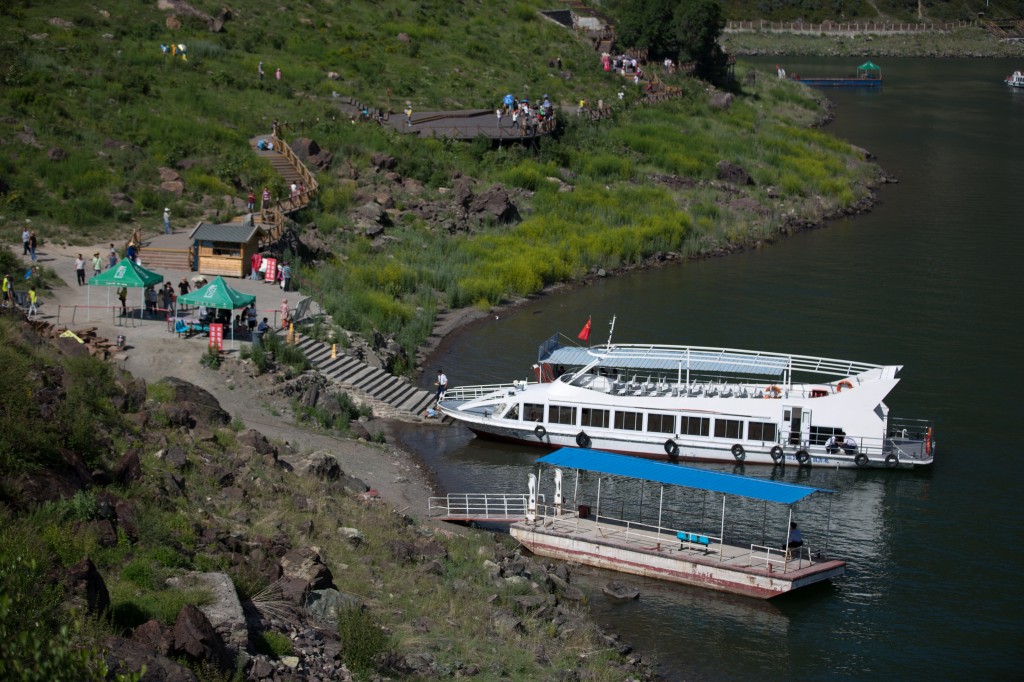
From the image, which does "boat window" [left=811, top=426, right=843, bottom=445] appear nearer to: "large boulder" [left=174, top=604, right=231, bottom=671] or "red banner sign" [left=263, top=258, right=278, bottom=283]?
"red banner sign" [left=263, top=258, right=278, bottom=283]

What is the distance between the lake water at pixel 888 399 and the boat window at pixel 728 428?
1655mm

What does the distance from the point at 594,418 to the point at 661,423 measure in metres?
3.02

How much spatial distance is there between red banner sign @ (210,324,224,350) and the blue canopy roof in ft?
57.1

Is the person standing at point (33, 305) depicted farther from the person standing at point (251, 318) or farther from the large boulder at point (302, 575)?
the large boulder at point (302, 575)

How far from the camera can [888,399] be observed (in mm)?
60188

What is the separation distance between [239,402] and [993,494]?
3100cm

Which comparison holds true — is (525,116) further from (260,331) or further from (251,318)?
(260,331)

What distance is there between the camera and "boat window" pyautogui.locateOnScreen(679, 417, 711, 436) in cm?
5497

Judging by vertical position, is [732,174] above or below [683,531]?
above

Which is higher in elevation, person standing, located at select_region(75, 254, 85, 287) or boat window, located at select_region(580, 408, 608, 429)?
person standing, located at select_region(75, 254, 85, 287)

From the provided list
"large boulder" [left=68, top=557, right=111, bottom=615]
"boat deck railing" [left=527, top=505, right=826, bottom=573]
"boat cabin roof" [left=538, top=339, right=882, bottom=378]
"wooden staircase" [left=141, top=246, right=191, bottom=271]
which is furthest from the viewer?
"wooden staircase" [left=141, top=246, right=191, bottom=271]

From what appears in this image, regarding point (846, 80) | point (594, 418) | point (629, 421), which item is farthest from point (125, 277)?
point (846, 80)

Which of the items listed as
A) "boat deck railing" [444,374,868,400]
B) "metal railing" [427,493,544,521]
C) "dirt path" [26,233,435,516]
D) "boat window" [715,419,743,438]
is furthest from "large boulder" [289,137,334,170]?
"metal railing" [427,493,544,521]

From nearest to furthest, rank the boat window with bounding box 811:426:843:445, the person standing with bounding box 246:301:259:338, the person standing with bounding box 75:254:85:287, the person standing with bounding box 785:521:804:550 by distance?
the person standing with bounding box 785:521:804:550, the boat window with bounding box 811:426:843:445, the person standing with bounding box 246:301:259:338, the person standing with bounding box 75:254:85:287
